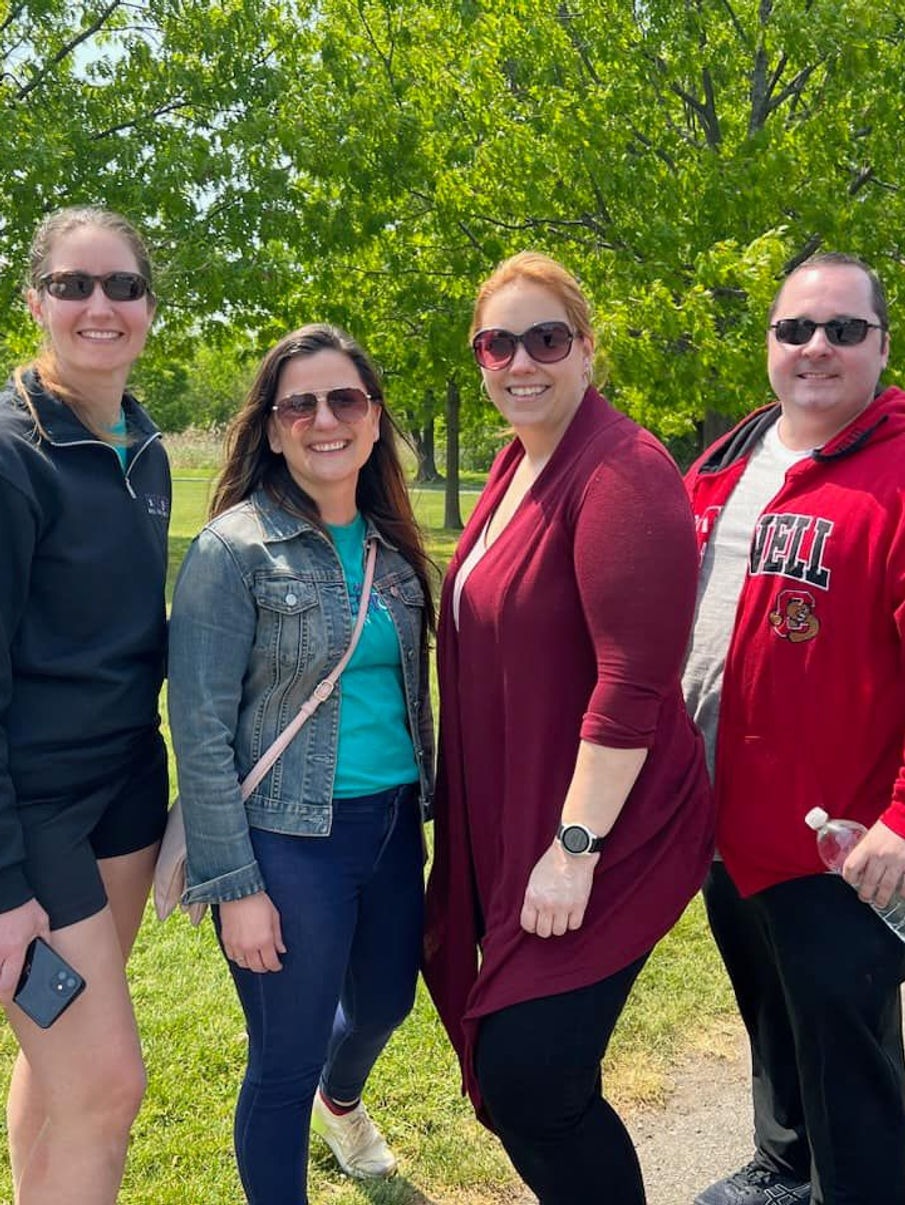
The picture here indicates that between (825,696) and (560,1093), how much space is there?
0.99m

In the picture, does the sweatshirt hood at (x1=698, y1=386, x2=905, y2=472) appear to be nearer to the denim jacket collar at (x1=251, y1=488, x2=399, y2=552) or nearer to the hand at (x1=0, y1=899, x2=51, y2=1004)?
the denim jacket collar at (x1=251, y1=488, x2=399, y2=552)

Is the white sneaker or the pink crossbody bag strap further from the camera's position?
the white sneaker

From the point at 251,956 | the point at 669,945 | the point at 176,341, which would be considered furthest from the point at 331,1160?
the point at 176,341

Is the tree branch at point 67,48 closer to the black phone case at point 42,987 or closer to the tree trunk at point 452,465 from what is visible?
the tree trunk at point 452,465

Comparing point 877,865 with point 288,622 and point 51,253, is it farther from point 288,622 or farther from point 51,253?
point 51,253

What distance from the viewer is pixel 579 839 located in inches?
Answer: 85.1

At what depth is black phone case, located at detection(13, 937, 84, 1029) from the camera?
221cm

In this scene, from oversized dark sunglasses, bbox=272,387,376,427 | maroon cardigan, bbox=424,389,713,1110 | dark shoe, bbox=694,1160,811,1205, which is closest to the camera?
maroon cardigan, bbox=424,389,713,1110

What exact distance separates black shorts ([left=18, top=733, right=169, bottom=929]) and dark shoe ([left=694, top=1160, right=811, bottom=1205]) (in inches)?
71.1

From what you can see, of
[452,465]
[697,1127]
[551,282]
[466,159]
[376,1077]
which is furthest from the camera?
[452,465]

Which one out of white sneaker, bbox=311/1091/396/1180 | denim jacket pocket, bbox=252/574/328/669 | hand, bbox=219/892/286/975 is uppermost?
denim jacket pocket, bbox=252/574/328/669

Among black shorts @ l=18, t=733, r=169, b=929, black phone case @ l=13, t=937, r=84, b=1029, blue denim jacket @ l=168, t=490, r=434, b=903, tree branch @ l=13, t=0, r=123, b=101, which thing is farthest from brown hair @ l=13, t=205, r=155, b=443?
tree branch @ l=13, t=0, r=123, b=101

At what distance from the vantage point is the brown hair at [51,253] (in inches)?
94.0

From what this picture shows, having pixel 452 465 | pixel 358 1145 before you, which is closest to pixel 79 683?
pixel 358 1145
